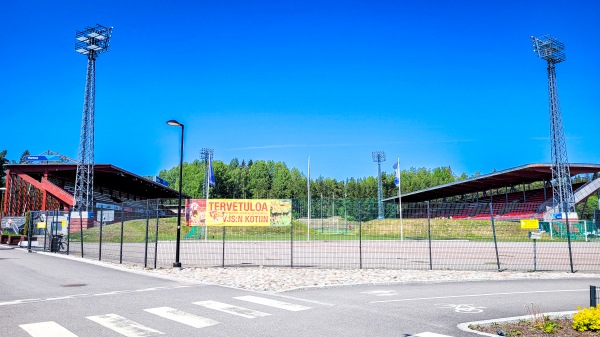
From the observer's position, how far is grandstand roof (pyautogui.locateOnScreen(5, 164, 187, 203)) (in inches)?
2660

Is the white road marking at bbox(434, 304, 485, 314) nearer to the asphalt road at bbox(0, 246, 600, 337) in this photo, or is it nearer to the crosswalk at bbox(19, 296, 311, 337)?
the asphalt road at bbox(0, 246, 600, 337)

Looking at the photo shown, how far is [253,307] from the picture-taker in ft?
32.6

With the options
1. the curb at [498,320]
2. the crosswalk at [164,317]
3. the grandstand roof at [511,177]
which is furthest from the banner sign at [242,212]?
the grandstand roof at [511,177]

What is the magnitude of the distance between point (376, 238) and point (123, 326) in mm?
17185

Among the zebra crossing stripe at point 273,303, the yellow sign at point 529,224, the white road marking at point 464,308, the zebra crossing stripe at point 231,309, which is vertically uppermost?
the yellow sign at point 529,224

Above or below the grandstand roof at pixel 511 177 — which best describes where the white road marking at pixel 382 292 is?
below

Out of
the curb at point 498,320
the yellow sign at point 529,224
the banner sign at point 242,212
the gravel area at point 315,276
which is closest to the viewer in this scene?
the curb at point 498,320

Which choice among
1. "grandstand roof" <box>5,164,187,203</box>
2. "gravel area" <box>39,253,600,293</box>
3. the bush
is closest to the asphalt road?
"gravel area" <box>39,253,600,293</box>

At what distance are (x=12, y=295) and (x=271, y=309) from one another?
21.8ft

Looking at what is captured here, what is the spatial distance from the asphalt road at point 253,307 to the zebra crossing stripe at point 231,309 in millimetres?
20

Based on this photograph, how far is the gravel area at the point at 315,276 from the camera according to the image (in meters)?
14.0

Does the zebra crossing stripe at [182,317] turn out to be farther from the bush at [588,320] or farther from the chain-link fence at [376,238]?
the chain-link fence at [376,238]

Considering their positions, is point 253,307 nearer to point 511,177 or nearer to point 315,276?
point 315,276

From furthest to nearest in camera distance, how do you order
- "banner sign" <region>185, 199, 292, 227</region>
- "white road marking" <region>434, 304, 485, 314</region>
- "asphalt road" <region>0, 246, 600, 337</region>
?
"banner sign" <region>185, 199, 292, 227</region> < "white road marking" <region>434, 304, 485, 314</region> < "asphalt road" <region>0, 246, 600, 337</region>
